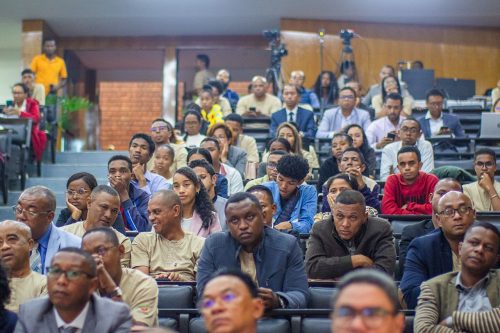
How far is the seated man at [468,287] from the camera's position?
→ 4551 millimetres

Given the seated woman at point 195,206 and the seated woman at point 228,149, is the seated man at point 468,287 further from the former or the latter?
the seated woman at point 228,149

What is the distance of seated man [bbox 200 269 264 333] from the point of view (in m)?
3.41

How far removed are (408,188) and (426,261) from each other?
7.50 feet

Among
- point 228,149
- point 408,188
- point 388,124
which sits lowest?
point 408,188

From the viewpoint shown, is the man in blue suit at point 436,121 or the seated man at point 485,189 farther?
the man in blue suit at point 436,121

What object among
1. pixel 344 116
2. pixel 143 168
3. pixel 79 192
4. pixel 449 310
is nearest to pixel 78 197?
pixel 79 192

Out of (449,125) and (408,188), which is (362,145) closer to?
(408,188)

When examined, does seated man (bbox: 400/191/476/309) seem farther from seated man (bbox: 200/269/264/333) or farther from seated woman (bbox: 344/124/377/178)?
seated woman (bbox: 344/124/377/178)

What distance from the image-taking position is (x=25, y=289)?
191 inches

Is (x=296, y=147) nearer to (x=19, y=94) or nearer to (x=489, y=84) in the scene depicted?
(x=19, y=94)

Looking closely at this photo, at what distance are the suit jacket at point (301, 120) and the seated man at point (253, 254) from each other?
6.13m

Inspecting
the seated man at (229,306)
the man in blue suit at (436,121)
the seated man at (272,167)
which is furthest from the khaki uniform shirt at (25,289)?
the man in blue suit at (436,121)

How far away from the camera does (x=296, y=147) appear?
911 centimetres

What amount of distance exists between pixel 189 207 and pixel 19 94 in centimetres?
540
